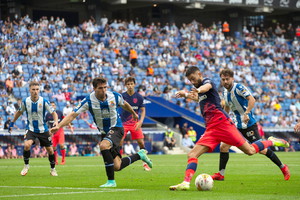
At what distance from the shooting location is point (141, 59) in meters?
44.1

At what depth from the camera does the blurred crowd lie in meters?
37.1

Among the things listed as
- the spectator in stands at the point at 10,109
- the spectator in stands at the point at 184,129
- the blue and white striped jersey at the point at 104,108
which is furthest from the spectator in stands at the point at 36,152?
the blue and white striped jersey at the point at 104,108

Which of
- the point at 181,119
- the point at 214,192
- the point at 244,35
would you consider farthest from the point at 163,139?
the point at 214,192

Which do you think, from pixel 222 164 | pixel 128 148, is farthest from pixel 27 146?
pixel 128 148

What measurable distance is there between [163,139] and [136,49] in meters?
9.01

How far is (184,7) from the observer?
50406 mm

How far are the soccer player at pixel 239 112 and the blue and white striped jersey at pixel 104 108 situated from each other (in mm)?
2490

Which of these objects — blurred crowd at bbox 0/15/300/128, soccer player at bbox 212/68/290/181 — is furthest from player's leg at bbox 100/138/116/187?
blurred crowd at bbox 0/15/300/128

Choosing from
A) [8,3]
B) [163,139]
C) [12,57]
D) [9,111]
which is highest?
[8,3]

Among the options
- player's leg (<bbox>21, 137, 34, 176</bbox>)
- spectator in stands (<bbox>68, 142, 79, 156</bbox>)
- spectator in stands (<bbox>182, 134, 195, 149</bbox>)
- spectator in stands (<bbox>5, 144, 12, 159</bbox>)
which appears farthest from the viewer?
spectator in stands (<bbox>182, 134, 195, 149</bbox>)

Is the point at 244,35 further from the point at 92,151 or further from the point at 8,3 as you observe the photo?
the point at 92,151

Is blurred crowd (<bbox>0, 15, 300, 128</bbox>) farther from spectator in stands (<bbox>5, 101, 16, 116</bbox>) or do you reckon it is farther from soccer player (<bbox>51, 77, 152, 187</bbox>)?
soccer player (<bbox>51, 77, 152, 187</bbox>)

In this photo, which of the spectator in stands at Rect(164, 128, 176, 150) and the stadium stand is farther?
the spectator in stands at Rect(164, 128, 176, 150)

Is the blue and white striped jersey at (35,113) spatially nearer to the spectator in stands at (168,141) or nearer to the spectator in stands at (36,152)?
the spectator in stands at (36,152)
